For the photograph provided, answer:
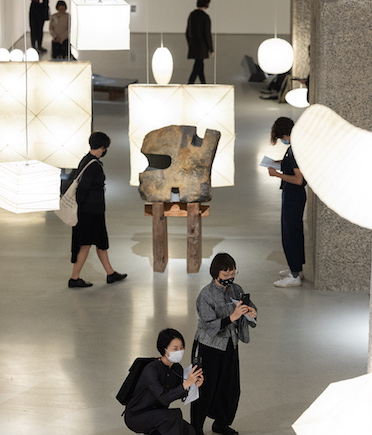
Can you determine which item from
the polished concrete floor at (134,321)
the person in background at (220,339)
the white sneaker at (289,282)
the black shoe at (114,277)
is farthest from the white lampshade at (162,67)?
the person in background at (220,339)

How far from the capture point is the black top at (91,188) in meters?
7.70

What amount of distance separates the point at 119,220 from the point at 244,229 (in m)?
1.48

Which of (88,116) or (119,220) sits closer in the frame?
(88,116)

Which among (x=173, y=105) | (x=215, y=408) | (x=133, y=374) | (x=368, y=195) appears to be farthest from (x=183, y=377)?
(x=173, y=105)

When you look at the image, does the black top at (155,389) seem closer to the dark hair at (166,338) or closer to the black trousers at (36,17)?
the dark hair at (166,338)

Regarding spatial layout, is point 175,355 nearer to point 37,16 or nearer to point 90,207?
point 90,207

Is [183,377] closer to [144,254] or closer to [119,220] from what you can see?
[144,254]

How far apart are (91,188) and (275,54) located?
215 inches

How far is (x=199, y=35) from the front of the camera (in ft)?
60.5

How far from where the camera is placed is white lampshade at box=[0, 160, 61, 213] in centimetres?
538

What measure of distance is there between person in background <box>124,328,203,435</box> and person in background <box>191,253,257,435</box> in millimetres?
416

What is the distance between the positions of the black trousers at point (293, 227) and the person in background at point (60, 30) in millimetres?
11885

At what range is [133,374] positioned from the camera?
15.2ft

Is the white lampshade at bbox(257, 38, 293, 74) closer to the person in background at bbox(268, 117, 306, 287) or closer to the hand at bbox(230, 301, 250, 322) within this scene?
the person in background at bbox(268, 117, 306, 287)
